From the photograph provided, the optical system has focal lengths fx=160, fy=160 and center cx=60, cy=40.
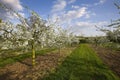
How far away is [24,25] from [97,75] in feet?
35.8

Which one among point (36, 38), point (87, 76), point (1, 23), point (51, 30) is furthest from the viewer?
point (51, 30)

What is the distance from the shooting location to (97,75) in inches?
717

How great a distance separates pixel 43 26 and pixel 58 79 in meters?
7.92

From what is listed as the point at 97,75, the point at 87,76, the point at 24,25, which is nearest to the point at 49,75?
the point at 87,76

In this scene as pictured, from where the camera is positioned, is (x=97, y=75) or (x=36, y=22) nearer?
(x=97, y=75)

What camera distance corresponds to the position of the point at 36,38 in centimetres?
2066

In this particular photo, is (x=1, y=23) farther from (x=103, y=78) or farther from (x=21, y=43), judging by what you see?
(x=103, y=78)

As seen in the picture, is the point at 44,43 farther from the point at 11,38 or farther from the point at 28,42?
the point at 11,38

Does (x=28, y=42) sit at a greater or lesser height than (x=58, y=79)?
greater

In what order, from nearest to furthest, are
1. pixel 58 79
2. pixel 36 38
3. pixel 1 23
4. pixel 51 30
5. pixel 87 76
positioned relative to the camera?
pixel 58 79, pixel 87 76, pixel 1 23, pixel 36 38, pixel 51 30

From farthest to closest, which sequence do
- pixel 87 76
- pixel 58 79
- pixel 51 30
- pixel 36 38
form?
pixel 51 30, pixel 36 38, pixel 87 76, pixel 58 79

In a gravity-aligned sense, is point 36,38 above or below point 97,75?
above

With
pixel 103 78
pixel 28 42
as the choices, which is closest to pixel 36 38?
pixel 28 42

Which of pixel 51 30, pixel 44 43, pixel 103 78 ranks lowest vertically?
pixel 103 78
